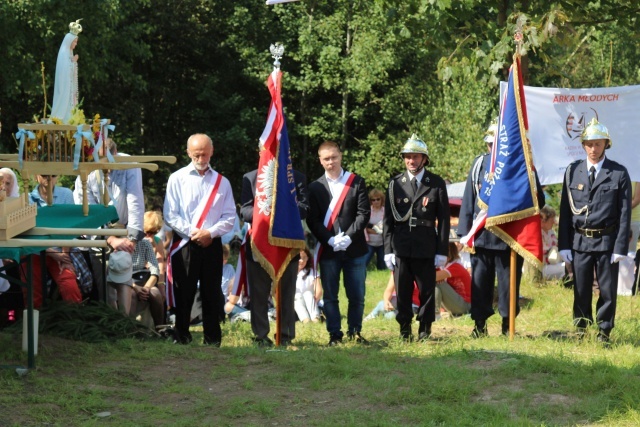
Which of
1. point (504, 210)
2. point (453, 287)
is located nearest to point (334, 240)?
point (504, 210)

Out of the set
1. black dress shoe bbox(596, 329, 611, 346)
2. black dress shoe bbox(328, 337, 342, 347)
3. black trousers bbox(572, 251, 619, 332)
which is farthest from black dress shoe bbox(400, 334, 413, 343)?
black dress shoe bbox(596, 329, 611, 346)

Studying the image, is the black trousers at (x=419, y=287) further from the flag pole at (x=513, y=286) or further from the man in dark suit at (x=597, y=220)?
the man in dark suit at (x=597, y=220)

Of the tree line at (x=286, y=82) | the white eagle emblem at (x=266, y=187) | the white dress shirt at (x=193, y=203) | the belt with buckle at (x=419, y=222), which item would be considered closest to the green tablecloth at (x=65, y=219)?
the white dress shirt at (x=193, y=203)

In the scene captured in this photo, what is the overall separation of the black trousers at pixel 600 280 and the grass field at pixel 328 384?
268mm

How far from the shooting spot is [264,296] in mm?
9672

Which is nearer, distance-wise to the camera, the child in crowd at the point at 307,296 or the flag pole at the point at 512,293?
the flag pole at the point at 512,293

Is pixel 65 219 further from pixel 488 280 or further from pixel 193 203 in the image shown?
pixel 488 280

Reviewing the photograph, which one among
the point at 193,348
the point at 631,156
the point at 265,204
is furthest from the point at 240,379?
the point at 631,156

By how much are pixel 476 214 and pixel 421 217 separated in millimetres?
649

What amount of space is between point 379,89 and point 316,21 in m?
2.22

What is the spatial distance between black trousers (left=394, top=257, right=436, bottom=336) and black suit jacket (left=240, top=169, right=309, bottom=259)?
1014mm

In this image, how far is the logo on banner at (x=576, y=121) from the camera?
41.8 feet

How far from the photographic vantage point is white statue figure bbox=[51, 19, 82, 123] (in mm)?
8445

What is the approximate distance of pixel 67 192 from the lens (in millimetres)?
10258
